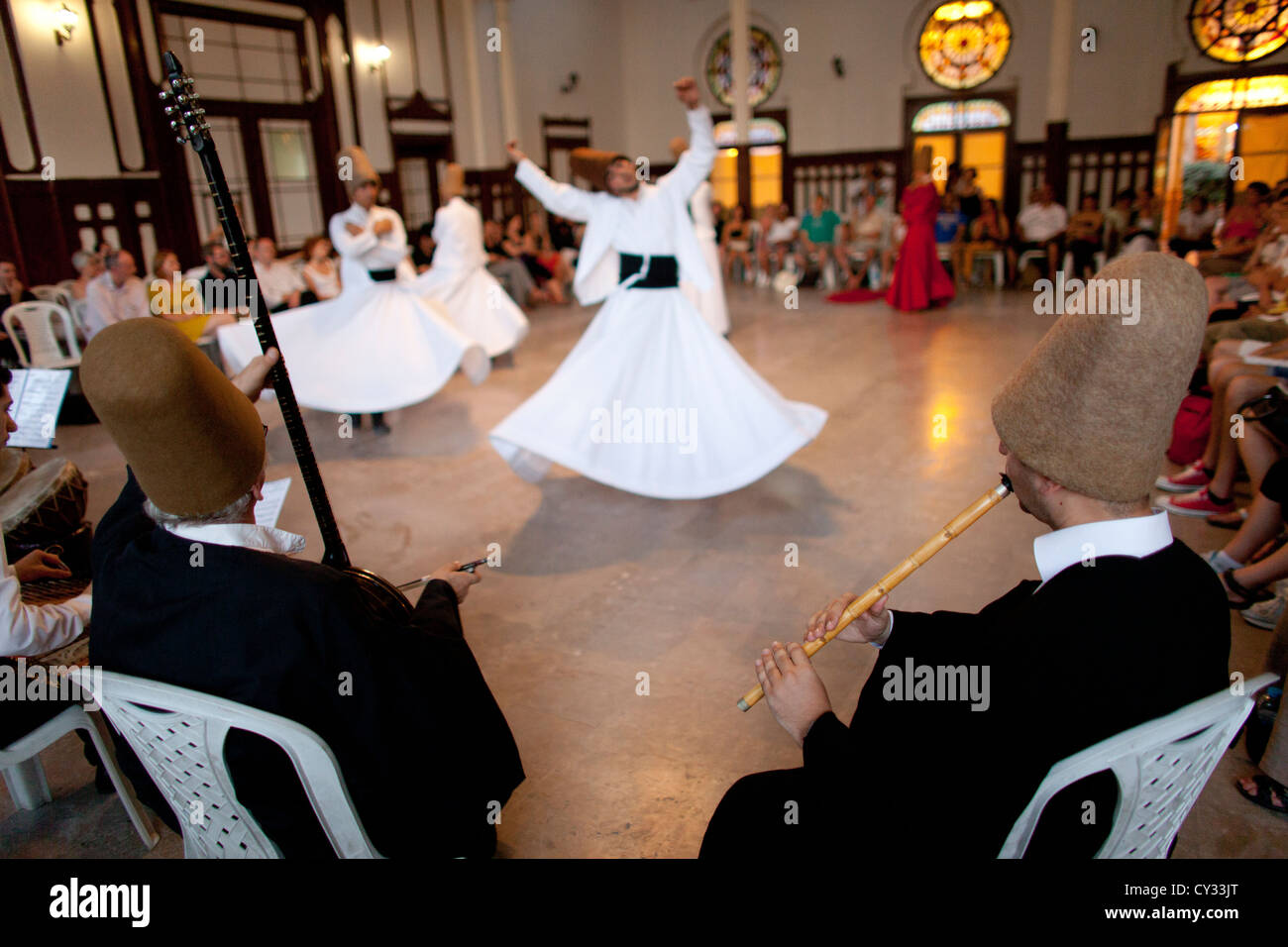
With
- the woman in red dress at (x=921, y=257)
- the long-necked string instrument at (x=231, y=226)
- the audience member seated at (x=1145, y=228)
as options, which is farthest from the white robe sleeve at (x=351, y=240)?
the audience member seated at (x=1145, y=228)

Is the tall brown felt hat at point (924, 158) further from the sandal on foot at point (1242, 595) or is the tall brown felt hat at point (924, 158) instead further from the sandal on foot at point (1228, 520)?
the sandal on foot at point (1242, 595)

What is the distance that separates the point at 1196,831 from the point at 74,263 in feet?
25.9

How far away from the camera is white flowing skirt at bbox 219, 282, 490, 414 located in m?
5.03

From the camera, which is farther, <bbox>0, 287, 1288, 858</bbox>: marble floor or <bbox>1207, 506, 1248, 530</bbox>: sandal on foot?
<bbox>1207, 506, 1248, 530</bbox>: sandal on foot

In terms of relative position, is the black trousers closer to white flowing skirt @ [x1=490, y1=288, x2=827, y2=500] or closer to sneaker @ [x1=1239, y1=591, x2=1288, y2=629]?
sneaker @ [x1=1239, y1=591, x2=1288, y2=629]

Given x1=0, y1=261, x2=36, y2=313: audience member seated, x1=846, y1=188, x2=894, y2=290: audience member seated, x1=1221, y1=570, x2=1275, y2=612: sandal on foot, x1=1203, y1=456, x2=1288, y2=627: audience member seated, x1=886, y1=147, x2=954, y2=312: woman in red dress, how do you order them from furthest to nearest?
1. x1=846, y1=188, x2=894, y2=290: audience member seated
2. x1=886, y1=147, x2=954, y2=312: woman in red dress
3. x1=0, y1=261, x2=36, y2=313: audience member seated
4. x1=1221, y1=570, x2=1275, y2=612: sandal on foot
5. x1=1203, y1=456, x2=1288, y2=627: audience member seated

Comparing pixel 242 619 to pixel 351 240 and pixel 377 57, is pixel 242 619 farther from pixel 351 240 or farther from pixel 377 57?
pixel 377 57

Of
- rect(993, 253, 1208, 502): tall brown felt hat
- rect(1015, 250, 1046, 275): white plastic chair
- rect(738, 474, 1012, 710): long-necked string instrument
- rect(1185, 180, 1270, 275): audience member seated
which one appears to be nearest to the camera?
rect(993, 253, 1208, 502): tall brown felt hat

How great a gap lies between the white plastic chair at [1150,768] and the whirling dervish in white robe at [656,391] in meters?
2.51

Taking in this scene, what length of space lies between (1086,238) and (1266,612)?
7.66 meters

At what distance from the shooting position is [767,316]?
340 inches

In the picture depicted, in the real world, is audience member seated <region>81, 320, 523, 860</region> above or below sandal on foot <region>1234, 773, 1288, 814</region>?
above

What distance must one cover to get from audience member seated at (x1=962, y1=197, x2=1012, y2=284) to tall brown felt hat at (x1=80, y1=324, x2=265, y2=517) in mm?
10056

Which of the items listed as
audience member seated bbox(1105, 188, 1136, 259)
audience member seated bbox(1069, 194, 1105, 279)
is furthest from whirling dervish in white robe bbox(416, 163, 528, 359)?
audience member seated bbox(1105, 188, 1136, 259)
